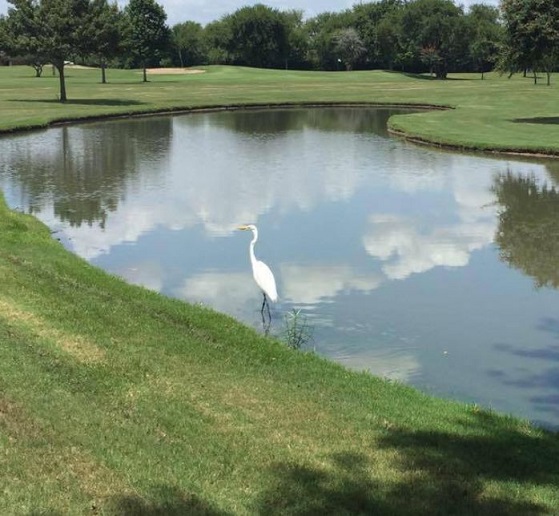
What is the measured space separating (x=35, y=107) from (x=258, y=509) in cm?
5242

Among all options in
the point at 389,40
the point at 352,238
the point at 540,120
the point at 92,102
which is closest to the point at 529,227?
the point at 352,238

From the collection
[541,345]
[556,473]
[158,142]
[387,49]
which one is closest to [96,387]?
[556,473]

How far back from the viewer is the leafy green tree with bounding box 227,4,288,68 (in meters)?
126

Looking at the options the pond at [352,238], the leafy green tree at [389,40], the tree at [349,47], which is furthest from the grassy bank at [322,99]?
the tree at [349,47]

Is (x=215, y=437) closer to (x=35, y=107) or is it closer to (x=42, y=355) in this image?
(x=42, y=355)

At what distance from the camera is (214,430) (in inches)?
324

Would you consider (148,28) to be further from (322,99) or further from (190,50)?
(322,99)

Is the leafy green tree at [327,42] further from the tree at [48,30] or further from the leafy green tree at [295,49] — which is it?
the tree at [48,30]

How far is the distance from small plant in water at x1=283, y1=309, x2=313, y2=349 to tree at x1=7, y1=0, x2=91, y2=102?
47000 millimetres

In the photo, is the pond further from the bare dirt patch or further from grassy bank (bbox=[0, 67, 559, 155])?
grassy bank (bbox=[0, 67, 559, 155])

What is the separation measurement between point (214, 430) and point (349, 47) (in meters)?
124

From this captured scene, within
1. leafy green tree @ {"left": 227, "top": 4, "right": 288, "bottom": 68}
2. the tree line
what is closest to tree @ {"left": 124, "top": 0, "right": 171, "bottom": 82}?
the tree line

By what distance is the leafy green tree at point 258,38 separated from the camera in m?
126

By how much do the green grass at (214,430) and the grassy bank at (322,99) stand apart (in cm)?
2752
